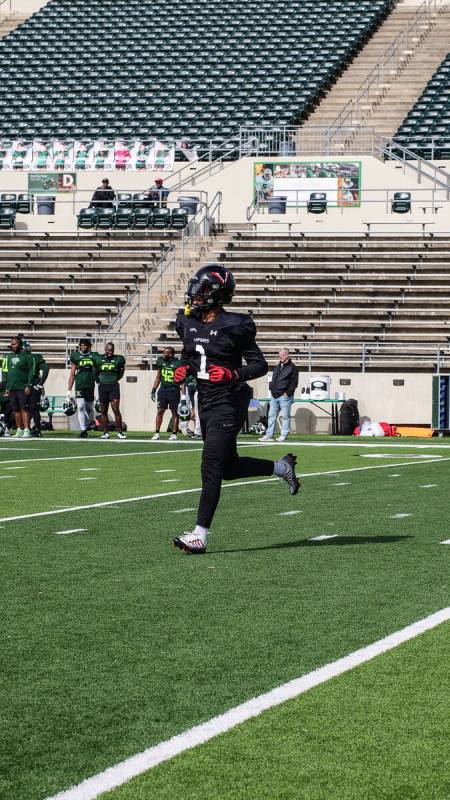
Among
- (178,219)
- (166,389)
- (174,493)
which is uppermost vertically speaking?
(178,219)

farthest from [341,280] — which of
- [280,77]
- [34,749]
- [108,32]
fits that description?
[34,749]

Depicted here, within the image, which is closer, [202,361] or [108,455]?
[202,361]

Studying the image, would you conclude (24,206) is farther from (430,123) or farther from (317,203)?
(430,123)

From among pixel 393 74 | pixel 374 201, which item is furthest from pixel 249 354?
pixel 393 74

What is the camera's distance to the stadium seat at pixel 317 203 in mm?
37844

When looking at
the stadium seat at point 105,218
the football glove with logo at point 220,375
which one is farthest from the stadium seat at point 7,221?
the football glove with logo at point 220,375

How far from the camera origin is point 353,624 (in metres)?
6.19

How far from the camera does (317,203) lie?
37.9 m

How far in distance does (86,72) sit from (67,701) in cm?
4598

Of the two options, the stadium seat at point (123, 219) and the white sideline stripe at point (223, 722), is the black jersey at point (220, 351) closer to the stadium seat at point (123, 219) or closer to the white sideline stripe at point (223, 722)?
the white sideline stripe at point (223, 722)

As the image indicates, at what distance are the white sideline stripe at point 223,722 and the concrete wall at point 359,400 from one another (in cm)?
2319

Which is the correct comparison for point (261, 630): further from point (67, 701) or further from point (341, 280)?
point (341, 280)

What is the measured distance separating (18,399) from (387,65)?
26.4 m

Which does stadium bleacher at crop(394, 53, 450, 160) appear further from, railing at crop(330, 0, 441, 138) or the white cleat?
the white cleat
